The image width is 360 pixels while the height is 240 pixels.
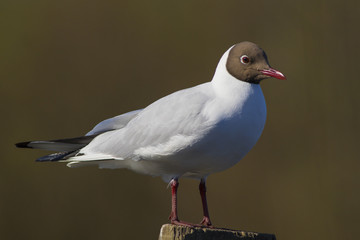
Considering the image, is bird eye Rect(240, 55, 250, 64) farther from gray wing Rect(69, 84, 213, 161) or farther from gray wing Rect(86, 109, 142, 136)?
gray wing Rect(86, 109, 142, 136)

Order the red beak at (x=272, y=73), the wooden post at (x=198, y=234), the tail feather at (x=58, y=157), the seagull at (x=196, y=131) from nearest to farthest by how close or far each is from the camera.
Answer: the wooden post at (x=198, y=234) < the seagull at (x=196, y=131) < the red beak at (x=272, y=73) < the tail feather at (x=58, y=157)

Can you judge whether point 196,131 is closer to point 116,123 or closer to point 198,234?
point 198,234

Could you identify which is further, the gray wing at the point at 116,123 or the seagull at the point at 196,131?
the gray wing at the point at 116,123

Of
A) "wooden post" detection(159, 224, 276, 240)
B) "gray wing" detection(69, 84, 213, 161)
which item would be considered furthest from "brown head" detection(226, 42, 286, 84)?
"wooden post" detection(159, 224, 276, 240)

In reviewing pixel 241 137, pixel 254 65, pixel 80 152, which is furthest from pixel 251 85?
pixel 80 152

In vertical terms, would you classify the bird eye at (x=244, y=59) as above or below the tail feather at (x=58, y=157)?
above

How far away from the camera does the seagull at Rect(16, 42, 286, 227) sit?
9.04 ft

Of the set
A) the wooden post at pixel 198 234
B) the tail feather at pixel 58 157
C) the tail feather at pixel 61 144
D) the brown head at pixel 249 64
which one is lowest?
the wooden post at pixel 198 234

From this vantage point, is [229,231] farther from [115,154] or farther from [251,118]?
[115,154]

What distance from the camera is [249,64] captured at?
9.71 feet

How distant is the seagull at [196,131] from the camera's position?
2754 mm

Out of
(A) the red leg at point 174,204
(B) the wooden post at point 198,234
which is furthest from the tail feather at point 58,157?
(B) the wooden post at point 198,234

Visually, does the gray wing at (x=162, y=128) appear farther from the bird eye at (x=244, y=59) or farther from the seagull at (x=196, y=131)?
the bird eye at (x=244, y=59)

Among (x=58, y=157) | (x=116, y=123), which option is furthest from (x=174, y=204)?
(x=58, y=157)
